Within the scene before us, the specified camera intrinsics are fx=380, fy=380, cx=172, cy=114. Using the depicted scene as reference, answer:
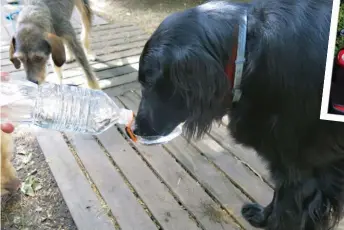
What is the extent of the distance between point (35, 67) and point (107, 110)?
97 centimetres

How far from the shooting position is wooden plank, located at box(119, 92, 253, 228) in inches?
86.0

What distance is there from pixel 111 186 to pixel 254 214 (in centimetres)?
87

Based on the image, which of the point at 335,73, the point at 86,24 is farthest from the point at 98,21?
the point at 335,73

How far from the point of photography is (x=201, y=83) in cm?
142

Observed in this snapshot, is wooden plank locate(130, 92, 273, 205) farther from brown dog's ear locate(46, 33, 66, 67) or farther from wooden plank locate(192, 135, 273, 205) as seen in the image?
brown dog's ear locate(46, 33, 66, 67)

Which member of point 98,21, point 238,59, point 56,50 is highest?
point 238,59

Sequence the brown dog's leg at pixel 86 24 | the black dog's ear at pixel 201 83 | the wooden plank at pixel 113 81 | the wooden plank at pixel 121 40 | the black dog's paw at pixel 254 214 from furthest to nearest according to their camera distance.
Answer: the wooden plank at pixel 121 40
the brown dog's leg at pixel 86 24
the wooden plank at pixel 113 81
the black dog's paw at pixel 254 214
the black dog's ear at pixel 201 83

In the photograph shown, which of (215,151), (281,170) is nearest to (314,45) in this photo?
(281,170)

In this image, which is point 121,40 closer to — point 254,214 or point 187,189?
point 187,189

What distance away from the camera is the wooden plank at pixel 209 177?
2.19 metres

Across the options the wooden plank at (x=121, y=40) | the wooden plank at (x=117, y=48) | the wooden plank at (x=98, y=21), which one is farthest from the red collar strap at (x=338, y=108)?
the wooden plank at (x=98, y=21)

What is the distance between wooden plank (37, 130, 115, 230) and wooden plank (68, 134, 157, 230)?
0.20 feet

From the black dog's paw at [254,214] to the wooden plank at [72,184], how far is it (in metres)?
0.74

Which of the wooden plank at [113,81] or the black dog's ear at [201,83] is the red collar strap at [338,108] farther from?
the wooden plank at [113,81]
